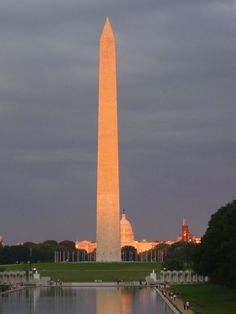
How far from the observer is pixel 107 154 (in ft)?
264

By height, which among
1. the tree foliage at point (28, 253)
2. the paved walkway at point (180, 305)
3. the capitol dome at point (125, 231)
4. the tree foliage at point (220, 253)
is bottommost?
the paved walkway at point (180, 305)

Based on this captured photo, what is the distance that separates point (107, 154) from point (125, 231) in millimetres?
75731

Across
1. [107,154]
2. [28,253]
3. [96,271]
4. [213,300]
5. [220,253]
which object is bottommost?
[213,300]

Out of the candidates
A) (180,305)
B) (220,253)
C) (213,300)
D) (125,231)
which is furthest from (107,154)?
(125,231)

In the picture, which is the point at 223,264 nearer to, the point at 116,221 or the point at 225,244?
the point at 225,244

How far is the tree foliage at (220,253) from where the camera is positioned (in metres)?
50.3

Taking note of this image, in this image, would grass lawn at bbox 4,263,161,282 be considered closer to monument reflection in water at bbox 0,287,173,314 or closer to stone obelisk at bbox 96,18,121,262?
stone obelisk at bbox 96,18,121,262

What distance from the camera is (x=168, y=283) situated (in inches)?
2699

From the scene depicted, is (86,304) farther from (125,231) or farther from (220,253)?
(125,231)

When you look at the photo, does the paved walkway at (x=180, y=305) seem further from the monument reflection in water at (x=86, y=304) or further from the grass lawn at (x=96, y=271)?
the grass lawn at (x=96, y=271)

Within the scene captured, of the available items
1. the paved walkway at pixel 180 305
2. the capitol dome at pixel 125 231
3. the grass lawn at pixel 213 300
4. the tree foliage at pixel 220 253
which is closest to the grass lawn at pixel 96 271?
the tree foliage at pixel 220 253

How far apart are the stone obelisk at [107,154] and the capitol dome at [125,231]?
7179cm

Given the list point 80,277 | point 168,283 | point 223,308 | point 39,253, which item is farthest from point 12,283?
point 39,253

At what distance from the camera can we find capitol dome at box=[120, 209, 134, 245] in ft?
509
